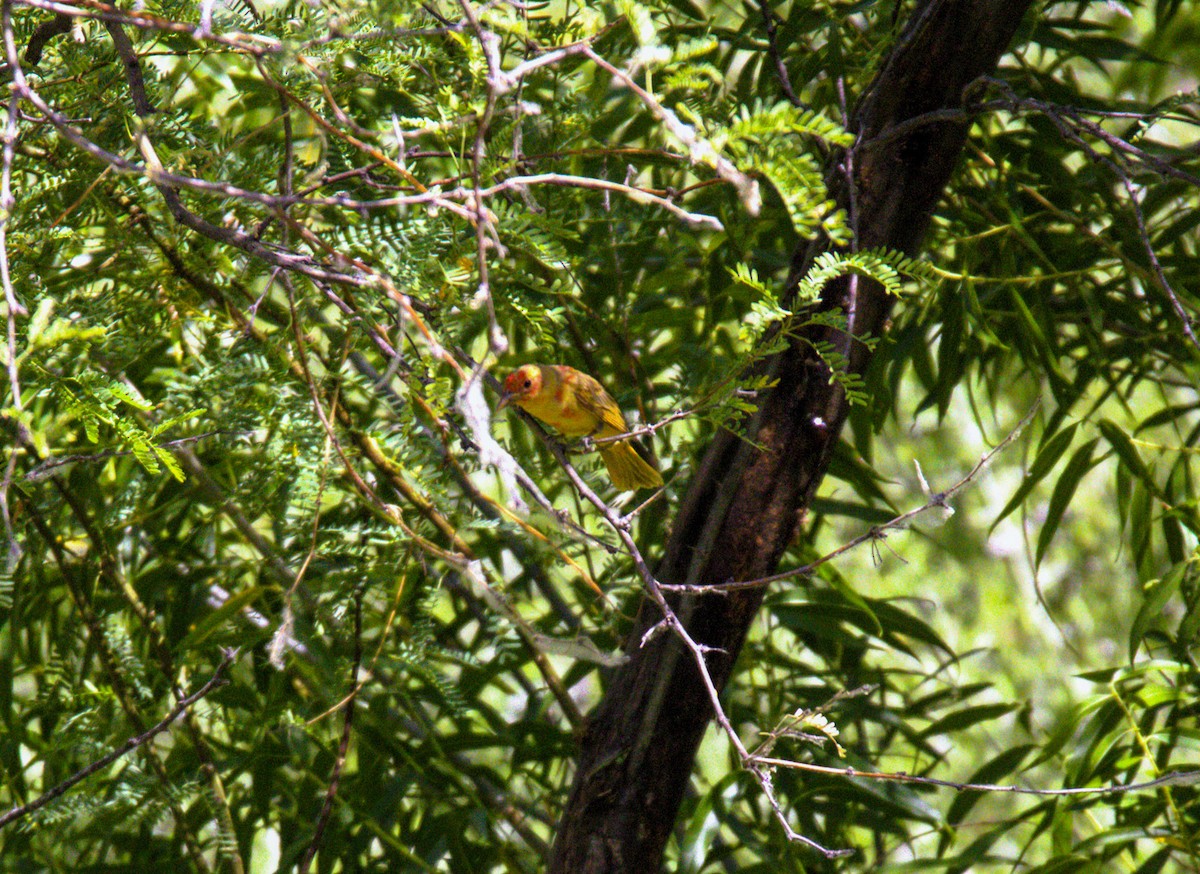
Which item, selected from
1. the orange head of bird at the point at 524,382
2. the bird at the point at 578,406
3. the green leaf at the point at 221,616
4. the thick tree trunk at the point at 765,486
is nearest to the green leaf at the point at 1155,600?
the thick tree trunk at the point at 765,486

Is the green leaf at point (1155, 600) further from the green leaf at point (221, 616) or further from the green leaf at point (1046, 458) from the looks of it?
the green leaf at point (221, 616)

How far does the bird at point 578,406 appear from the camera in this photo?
132cm

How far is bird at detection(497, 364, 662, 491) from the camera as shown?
132 cm

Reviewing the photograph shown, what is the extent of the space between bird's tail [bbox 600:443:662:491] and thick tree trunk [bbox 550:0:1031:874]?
256 mm

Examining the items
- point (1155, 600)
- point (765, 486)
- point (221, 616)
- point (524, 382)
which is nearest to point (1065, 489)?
point (1155, 600)

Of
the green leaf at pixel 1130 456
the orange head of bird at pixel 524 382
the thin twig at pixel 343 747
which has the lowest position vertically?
the thin twig at pixel 343 747

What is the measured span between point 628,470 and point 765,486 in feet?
1.06

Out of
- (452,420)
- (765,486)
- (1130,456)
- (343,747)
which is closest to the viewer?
(452,420)

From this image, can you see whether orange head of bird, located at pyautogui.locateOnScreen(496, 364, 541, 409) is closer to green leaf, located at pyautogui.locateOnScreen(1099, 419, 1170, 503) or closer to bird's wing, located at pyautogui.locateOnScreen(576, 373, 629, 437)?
bird's wing, located at pyautogui.locateOnScreen(576, 373, 629, 437)

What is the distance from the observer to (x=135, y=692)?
134cm

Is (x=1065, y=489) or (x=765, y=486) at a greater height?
(x=765, y=486)

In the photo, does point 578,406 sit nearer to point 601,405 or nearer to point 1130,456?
point 601,405

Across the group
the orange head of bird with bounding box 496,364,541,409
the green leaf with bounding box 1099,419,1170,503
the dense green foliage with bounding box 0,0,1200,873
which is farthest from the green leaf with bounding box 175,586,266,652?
the green leaf with bounding box 1099,419,1170,503

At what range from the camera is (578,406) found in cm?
139
